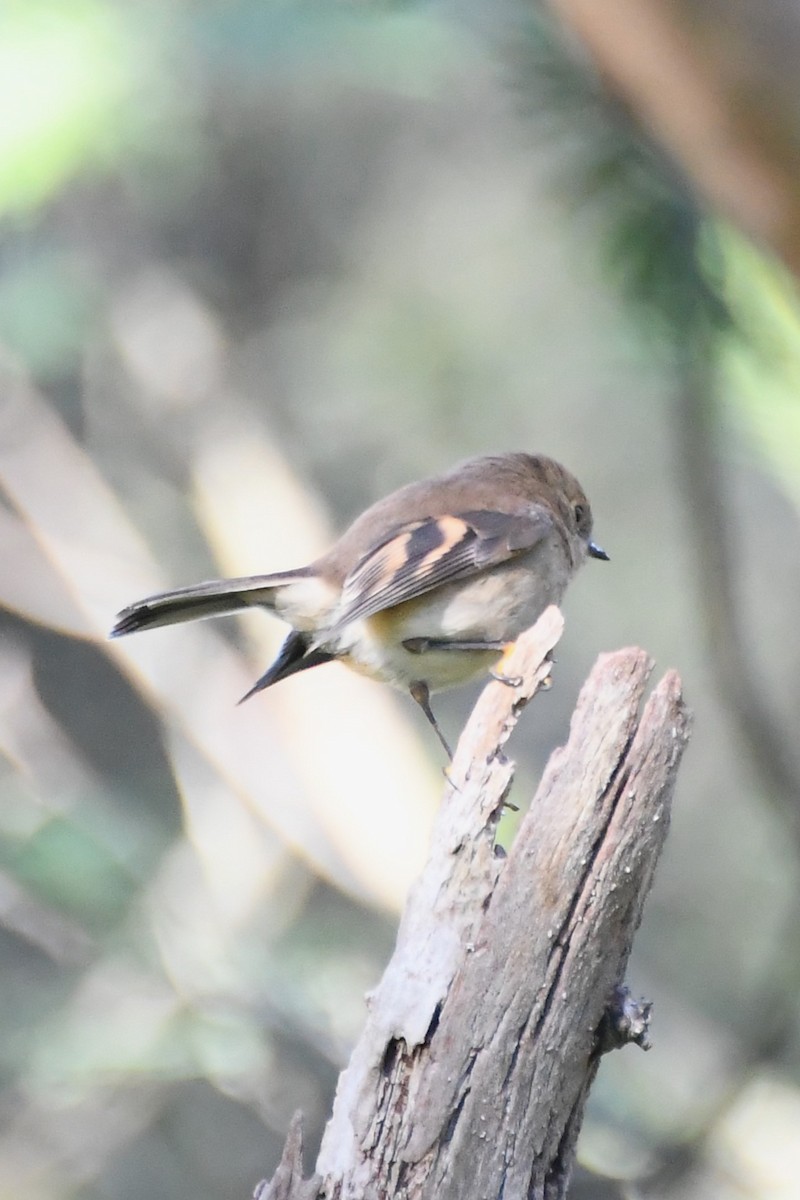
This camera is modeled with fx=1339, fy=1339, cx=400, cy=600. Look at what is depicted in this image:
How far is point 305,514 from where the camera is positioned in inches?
203

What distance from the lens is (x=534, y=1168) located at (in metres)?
2.12

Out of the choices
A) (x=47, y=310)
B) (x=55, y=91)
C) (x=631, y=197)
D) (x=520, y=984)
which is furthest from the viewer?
(x=47, y=310)

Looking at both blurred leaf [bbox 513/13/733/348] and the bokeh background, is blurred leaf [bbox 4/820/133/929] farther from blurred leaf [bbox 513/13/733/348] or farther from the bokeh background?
blurred leaf [bbox 513/13/733/348]

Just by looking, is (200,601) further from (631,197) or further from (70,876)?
(70,876)

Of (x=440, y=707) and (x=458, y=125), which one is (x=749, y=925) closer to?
(x=440, y=707)

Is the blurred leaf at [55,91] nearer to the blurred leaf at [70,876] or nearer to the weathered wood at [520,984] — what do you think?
the blurred leaf at [70,876]

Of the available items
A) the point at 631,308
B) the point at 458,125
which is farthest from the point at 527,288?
the point at 631,308

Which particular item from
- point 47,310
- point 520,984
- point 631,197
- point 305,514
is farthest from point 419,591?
point 47,310

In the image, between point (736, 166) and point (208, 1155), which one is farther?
point (208, 1155)

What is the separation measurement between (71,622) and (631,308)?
2.61 metres

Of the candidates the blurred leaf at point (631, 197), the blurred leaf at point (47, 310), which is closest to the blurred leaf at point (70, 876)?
the blurred leaf at point (47, 310)

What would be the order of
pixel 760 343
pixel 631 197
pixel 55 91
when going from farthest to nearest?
pixel 55 91 → pixel 760 343 → pixel 631 197

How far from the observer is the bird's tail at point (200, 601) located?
3.06 metres

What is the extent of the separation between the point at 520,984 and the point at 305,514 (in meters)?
3.22
